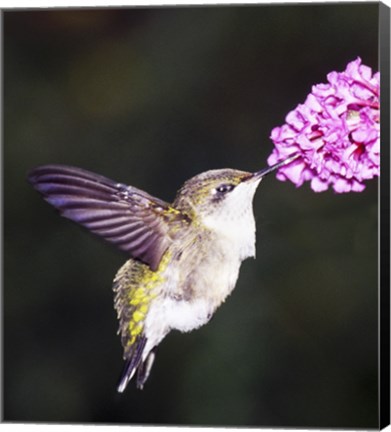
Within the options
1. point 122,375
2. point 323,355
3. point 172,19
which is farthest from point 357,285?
point 172,19

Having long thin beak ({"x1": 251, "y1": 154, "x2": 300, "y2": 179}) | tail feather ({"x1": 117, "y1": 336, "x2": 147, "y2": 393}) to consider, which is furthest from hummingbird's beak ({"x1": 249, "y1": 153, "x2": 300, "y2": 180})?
tail feather ({"x1": 117, "y1": 336, "x2": 147, "y2": 393})

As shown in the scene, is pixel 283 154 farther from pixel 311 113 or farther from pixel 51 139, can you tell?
pixel 51 139

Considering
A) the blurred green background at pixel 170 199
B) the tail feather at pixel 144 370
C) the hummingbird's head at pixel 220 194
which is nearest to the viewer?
the hummingbird's head at pixel 220 194

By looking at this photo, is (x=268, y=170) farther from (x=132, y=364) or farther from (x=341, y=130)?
(x=132, y=364)

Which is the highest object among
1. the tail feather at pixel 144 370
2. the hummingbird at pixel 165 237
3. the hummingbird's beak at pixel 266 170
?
the hummingbird's beak at pixel 266 170

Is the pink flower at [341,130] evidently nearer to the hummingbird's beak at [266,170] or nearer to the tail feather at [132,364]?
the hummingbird's beak at [266,170]

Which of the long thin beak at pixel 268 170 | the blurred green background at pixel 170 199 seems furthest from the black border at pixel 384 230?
the long thin beak at pixel 268 170

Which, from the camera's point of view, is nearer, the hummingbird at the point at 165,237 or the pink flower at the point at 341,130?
the pink flower at the point at 341,130
